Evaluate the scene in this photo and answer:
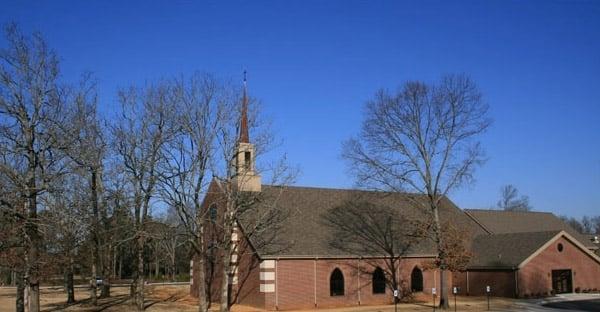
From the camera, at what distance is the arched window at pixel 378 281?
132 feet

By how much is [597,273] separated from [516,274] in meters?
10.1

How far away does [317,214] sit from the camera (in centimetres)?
4241

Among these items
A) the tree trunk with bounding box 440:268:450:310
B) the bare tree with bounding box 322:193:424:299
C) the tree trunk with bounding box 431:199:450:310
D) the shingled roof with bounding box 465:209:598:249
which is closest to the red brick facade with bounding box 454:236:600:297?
the shingled roof with bounding box 465:209:598:249

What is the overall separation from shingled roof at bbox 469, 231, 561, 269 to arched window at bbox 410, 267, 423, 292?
200 inches

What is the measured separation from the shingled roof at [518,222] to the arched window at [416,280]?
1065 cm

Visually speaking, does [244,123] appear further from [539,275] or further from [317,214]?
[539,275]

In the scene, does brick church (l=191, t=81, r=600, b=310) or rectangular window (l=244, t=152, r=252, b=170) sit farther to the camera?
brick church (l=191, t=81, r=600, b=310)

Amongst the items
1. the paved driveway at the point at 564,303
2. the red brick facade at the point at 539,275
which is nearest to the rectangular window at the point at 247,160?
the paved driveway at the point at 564,303

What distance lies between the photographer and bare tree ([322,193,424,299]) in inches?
1578

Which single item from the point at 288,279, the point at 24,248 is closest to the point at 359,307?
the point at 288,279

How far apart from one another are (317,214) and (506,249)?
48.0 ft

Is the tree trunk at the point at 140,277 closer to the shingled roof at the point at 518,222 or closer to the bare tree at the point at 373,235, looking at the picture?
the bare tree at the point at 373,235

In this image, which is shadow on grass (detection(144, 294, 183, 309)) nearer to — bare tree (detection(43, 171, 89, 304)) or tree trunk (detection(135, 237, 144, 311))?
tree trunk (detection(135, 237, 144, 311))

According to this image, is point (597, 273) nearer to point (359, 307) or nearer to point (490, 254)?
point (490, 254)
